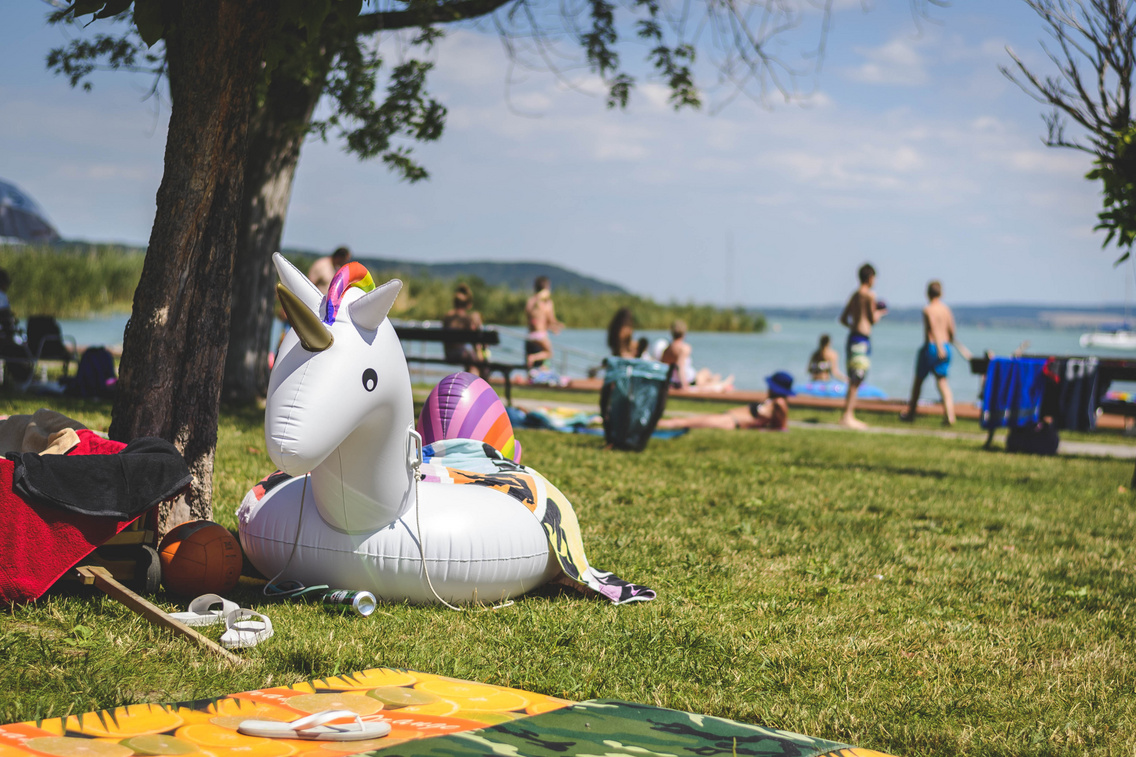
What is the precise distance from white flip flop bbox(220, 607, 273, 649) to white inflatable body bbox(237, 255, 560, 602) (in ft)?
1.56

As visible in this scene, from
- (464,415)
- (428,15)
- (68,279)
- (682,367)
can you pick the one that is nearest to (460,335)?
(428,15)

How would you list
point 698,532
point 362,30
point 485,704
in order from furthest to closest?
1. point 362,30
2. point 698,532
3. point 485,704

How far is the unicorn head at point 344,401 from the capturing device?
11.3ft

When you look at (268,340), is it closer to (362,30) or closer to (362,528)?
(362,30)

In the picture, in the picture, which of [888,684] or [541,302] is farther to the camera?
[541,302]

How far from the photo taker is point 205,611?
3768 mm

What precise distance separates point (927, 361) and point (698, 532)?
32.4 ft

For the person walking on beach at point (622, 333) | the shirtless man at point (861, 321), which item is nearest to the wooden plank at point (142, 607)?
the person walking on beach at point (622, 333)

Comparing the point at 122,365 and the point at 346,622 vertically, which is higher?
the point at 122,365

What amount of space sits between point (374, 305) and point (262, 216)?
8.33 m

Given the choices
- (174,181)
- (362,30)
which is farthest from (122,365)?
(362,30)

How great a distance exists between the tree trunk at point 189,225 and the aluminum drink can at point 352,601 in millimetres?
1009

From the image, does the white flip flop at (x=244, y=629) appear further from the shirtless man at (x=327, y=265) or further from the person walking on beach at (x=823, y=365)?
the person walking on beach at (x=823, y=365)

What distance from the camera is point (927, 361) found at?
14.7 m
